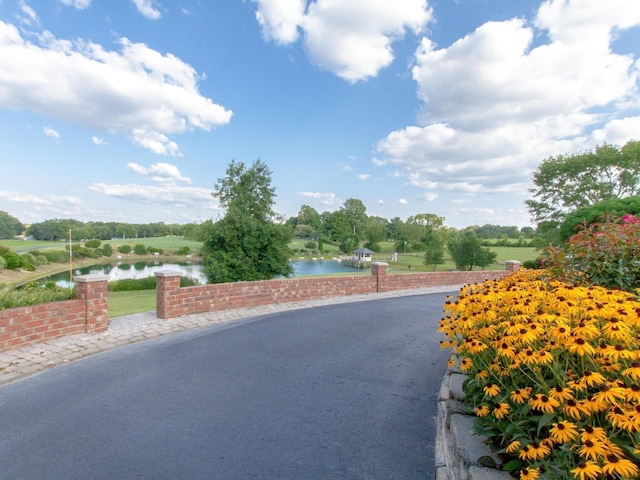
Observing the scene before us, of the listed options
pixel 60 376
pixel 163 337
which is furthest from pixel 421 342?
pixel 60 376

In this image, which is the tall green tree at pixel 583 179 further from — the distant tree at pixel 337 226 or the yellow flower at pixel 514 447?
A: the distant tree at pixel 337 226

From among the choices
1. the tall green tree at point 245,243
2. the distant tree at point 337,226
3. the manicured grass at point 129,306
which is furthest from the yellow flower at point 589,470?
the distant tree at point 337,226

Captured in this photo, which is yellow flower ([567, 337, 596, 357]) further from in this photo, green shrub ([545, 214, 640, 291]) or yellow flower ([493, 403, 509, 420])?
green shrub ([545, 214, 640, 291])

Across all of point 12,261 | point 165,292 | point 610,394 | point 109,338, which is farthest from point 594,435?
point 12,261

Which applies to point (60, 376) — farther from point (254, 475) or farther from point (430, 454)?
point (430, 454)

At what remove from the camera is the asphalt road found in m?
2.44

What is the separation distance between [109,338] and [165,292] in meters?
1.47

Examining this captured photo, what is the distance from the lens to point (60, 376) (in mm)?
4094

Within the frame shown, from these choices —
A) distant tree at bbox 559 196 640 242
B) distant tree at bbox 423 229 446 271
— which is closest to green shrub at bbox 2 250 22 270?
distant tree at bbox 559 196 640 242

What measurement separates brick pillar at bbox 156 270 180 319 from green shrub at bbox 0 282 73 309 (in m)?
1.49

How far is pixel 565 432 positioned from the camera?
4.58 feet

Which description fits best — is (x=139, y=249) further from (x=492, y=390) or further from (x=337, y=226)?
(x=492, y=390)

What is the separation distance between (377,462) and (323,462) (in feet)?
1.28

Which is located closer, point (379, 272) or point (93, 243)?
point (379, 272)
